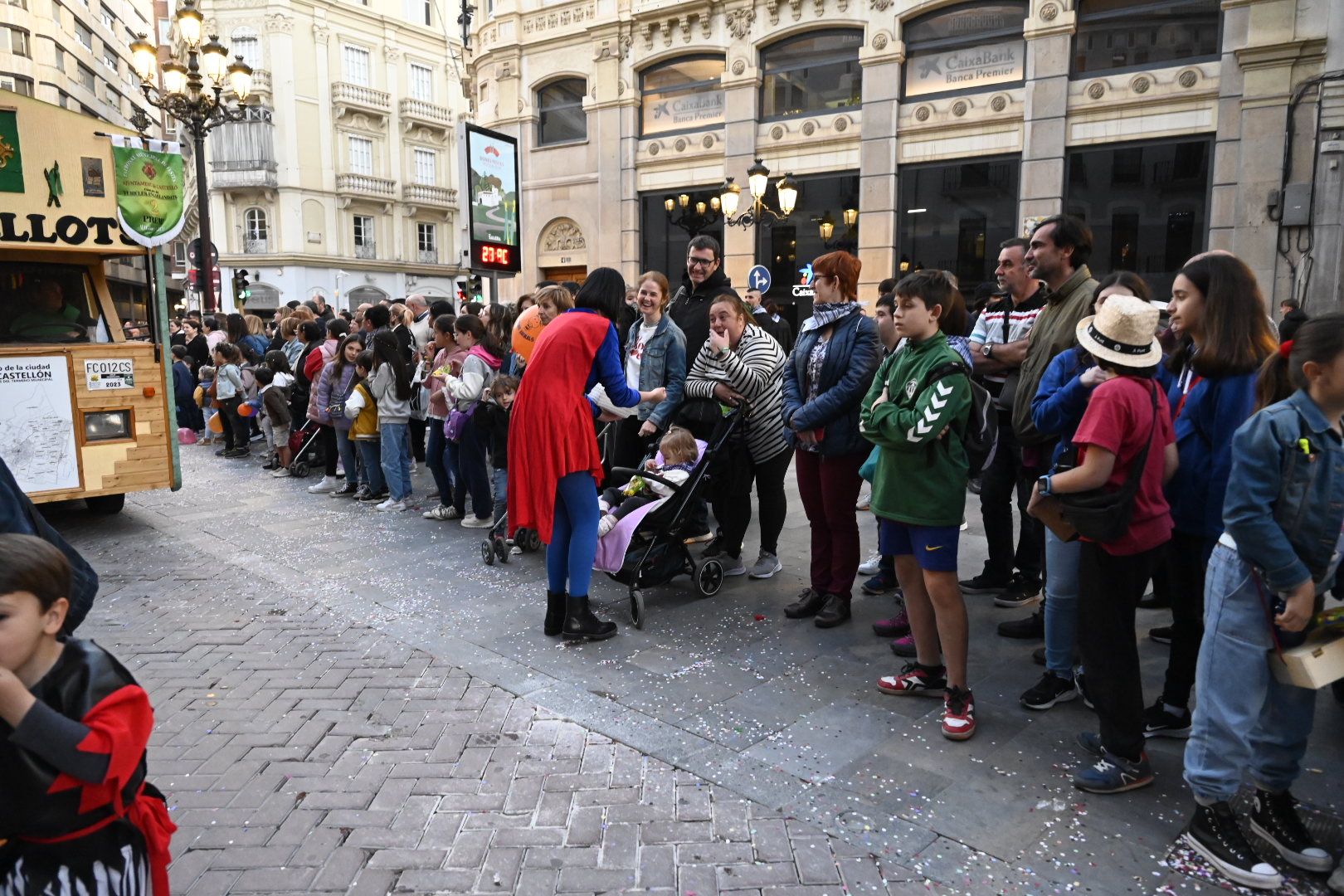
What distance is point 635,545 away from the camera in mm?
5578

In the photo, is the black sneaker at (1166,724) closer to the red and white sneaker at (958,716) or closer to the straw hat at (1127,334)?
the red and white sneaker at (958,716)

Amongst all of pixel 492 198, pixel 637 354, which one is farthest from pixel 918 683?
pixel 492 198

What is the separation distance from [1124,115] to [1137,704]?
1663 cm

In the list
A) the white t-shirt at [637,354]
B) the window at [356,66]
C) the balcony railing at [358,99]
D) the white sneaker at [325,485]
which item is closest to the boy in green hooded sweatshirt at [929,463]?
the white t-shirt at [637,354]

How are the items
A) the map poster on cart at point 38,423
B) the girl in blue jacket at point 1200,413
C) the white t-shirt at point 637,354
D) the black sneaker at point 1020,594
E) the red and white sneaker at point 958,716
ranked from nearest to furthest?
the girl in blue jacket at point 1200,413 < the red and white sneaker at point 958,716 < the black sneaker at point 1020,594 < the white t-shirt at point 637,354 < the map poster on cart at point 38,423

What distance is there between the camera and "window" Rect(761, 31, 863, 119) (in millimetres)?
19531

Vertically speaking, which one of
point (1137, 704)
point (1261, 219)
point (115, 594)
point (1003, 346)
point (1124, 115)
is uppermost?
point (1124, 115)

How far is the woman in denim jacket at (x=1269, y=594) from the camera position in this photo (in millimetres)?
2717

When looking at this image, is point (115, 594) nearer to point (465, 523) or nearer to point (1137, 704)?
point (465, 523)

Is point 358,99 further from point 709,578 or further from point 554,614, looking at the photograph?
point 554,614

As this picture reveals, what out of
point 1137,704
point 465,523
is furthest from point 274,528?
point 1137,704

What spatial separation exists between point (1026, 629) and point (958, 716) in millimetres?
1371

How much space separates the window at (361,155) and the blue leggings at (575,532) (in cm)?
4178

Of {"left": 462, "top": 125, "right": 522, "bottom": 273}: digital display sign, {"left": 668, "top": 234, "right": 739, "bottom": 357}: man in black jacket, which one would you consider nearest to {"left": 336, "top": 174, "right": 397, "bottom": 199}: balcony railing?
{"left": 462, "top": 125, "right": 522, "bottom": 273}: digital display sign
